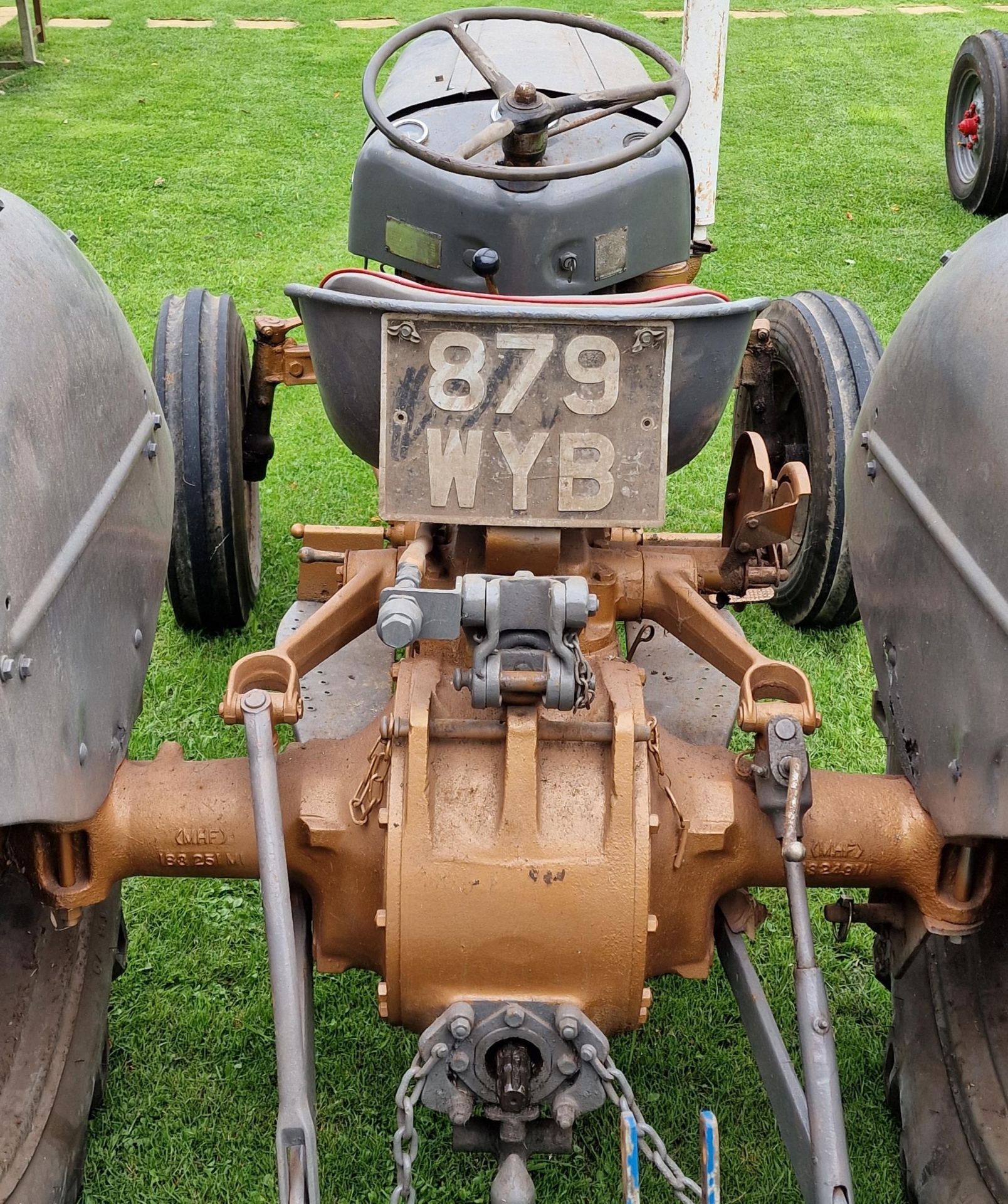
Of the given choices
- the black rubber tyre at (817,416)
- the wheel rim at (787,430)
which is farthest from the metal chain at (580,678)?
the wheel rim at (787,430)

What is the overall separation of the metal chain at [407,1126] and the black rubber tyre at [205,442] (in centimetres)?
165

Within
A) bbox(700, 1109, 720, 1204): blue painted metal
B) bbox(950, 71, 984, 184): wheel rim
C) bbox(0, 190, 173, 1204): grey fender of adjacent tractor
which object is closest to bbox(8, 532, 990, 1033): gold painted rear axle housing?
bbox(0, 190, 173, 1204): grey fender of adjacent tractor

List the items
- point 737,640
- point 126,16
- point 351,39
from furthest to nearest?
point 126,16
point 351,39
point 737,640

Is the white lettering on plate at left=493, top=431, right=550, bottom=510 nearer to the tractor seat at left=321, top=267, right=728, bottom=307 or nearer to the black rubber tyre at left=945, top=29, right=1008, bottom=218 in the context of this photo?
the tractor seat at left=321, top=267, right=728, bottom=307

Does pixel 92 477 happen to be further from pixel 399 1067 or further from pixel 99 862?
pixel 399 1067

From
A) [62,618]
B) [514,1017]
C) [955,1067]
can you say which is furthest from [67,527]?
[955,1067]

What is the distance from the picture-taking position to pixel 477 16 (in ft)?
8.36

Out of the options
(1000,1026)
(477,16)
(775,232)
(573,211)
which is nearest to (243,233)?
(775,232)

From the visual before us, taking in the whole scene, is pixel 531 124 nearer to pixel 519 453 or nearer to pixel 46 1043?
pixel 519 453

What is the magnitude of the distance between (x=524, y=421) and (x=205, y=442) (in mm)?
1306

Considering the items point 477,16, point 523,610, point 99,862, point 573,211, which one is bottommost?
point 99,862

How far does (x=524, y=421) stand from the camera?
68.2 inches

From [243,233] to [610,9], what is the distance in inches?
222

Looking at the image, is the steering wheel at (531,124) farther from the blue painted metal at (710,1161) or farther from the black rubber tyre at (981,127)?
the black rubber tyre at (981,127)
